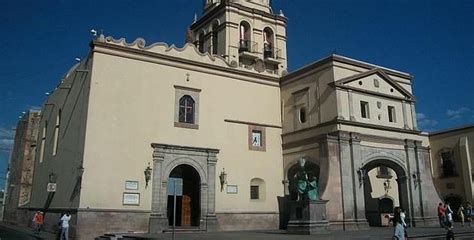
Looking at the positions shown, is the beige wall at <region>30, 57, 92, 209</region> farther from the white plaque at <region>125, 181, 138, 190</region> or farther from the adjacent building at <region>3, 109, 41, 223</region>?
the adjacent building at <region>3, 109, 41, 223</region>

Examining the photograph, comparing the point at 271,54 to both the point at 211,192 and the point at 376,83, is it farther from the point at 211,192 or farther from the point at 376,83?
the point at 211,192

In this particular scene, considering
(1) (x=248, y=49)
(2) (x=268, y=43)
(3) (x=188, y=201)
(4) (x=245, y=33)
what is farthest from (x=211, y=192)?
(2) (x=268, y=43)

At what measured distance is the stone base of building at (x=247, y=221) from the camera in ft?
83.6

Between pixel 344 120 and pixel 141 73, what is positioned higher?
pixel 141 73

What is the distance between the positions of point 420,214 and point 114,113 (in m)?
19.2

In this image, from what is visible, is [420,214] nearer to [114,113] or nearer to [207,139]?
[207,139]

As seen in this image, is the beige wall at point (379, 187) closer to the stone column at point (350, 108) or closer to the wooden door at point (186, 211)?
the stone column at point (350, 108)

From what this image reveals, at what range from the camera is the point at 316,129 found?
2670 cm

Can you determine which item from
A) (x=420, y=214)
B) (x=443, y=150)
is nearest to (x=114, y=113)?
(x=420, y=214)

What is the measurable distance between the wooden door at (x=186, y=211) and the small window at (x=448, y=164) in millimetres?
21646

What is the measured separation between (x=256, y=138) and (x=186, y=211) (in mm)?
6390

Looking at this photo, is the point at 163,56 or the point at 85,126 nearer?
the point at 85,126

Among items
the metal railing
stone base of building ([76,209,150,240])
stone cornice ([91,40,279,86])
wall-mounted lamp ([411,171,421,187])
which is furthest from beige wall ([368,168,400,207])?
stone base of building ([76,209,150,240])

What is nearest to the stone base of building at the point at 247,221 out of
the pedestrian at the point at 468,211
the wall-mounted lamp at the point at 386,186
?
the wall-mounted lamp at the point at 386,186
